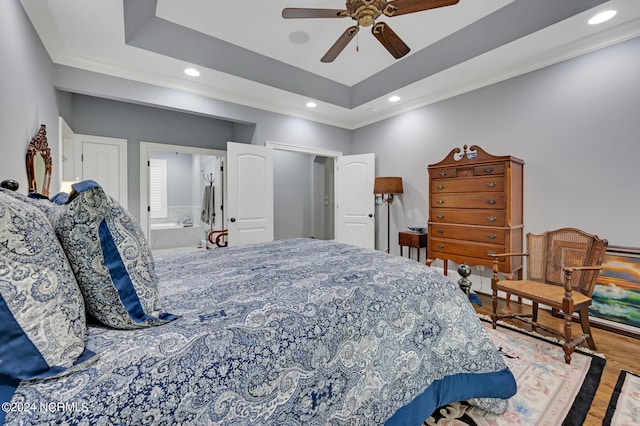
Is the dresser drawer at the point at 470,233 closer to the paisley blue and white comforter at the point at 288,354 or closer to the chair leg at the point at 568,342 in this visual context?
the chair leg at the point at 568,342

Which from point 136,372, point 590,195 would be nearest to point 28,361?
point 136,372

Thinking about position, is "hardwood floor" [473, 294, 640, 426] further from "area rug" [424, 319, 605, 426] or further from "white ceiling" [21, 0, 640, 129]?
"white ceiling" [21, 0, 640, 129]

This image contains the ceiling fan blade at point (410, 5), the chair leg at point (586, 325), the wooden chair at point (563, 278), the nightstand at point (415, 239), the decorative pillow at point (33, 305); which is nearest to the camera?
the decorative pillow at point (33, 305)

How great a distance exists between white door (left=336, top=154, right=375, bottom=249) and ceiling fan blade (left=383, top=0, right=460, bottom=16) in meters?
2.67

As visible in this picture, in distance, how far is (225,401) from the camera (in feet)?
2.63

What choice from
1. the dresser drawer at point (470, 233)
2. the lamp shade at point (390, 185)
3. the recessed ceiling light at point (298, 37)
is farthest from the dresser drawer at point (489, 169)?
the recessed ceiling light at point (298, 37)

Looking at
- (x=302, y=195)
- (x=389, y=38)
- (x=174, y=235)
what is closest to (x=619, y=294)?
(x=389, y=38)

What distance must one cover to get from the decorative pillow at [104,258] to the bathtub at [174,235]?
557 centimetres

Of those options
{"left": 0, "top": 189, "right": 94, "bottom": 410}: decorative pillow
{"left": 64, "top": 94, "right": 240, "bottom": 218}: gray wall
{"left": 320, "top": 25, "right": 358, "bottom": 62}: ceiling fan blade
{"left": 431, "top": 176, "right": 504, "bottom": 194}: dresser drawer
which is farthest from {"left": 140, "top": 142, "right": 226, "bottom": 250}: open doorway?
{"left": 0, "top": 189, "right": 94, "bottom": 410}: decorative pillow

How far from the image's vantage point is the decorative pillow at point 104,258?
0.82 m

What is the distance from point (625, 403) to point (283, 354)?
81.0 inches

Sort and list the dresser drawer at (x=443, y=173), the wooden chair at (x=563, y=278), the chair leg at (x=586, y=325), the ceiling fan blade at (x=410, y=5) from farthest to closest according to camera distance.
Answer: the dresser drawer at (x=443, y=173) < the chair leg at (x=586, y=325) < the wooden chair at (x=563, y=278) < the ceiling fan blade at (x=410, y=5)

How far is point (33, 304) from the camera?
0.66 metres

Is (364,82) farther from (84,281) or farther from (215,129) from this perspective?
(84,281)
